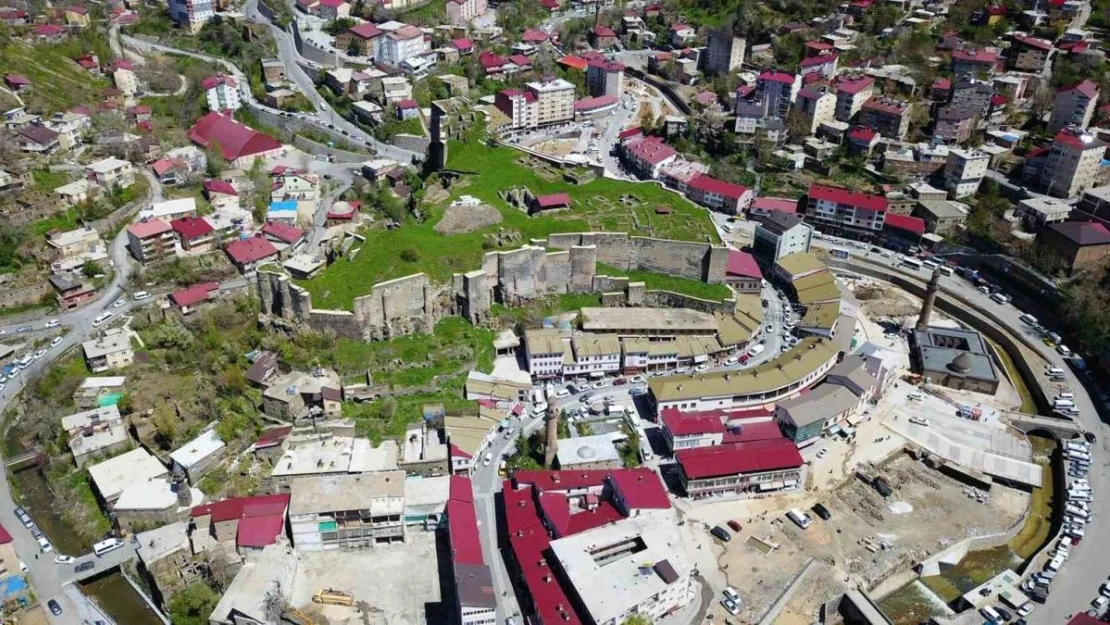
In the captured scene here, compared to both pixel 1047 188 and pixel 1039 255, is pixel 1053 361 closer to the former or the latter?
pixel 1039 255

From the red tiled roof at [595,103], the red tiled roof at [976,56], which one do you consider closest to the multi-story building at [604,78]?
the red tiled roof at [595,103]

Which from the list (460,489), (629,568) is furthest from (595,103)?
(629,568)

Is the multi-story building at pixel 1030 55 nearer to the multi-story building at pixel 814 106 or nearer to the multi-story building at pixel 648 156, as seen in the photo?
the multi-story building at pixel 814 106

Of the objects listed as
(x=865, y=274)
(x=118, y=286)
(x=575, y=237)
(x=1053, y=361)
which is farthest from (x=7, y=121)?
(x=1053, y=361)

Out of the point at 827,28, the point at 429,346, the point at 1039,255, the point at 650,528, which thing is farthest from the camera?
the point at 827,28

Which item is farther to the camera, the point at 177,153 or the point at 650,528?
the point at 177,153

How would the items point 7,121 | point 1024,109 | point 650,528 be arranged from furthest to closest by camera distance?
1. point 1024,109
2. point 7,121
3. point 650,528
